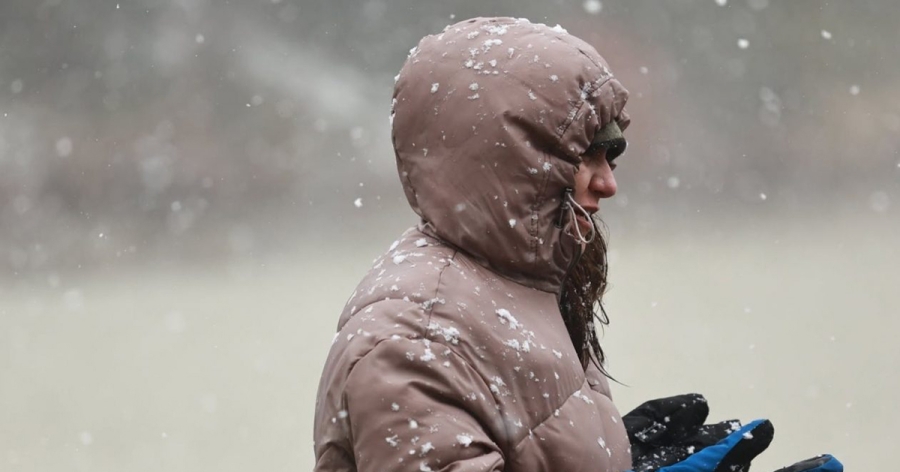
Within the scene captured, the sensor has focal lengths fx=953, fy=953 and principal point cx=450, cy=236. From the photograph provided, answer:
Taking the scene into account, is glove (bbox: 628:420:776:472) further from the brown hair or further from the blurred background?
the blurred background

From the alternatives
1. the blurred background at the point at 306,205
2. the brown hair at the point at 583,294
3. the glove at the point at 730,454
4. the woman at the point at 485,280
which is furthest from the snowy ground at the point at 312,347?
the glove at the point at 730,454

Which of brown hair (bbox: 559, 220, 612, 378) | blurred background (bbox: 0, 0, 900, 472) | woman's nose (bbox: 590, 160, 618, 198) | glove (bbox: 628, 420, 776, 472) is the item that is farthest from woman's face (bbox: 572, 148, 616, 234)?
blurred background (bbox: 0, 0, 900, 472)

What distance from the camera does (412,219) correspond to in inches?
173

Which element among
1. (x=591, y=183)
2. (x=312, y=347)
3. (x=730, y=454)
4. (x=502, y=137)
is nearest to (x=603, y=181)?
(x=591, y=183)

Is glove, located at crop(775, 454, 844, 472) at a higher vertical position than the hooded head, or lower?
lower

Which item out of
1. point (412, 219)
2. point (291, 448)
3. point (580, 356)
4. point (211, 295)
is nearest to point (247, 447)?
point (291, 448)

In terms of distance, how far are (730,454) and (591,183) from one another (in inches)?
17.0

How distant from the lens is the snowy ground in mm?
3893

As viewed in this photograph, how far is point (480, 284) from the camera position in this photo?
127 centimetres

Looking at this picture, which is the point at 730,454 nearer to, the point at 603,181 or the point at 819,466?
the point at 819,466

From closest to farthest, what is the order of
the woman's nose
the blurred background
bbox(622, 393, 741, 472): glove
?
the woman's nose → bbox(622, 393, 741, 472): glove → the blurred background

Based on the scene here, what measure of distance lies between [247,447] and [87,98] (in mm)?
1769

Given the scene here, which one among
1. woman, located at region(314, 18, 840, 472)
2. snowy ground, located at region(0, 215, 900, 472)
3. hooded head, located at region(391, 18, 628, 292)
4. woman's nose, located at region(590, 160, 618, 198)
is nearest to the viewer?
woman, located at region(314, 18, 840, 472)

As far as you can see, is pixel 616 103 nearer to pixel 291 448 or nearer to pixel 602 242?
pixel 602 242
